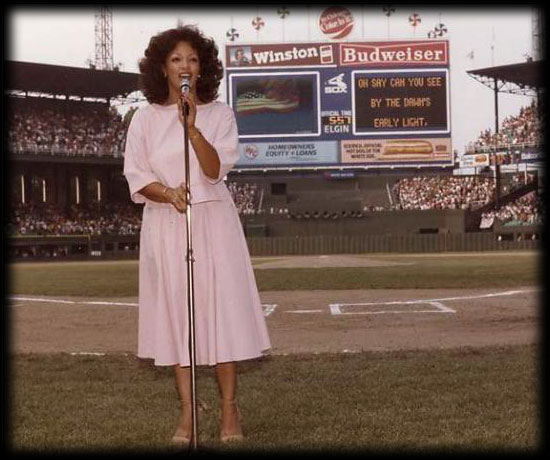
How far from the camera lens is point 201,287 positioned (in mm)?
4492

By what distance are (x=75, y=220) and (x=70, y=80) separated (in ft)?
31.6

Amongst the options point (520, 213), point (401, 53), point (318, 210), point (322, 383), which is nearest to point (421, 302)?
point (322, 383)

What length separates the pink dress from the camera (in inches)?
176

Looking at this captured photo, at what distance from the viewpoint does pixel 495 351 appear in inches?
324

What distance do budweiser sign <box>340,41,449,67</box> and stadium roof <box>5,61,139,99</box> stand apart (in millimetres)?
15864

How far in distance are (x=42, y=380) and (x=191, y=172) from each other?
3.54 meters

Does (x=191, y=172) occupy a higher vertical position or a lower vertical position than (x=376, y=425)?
higher

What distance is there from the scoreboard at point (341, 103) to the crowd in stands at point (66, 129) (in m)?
13.7

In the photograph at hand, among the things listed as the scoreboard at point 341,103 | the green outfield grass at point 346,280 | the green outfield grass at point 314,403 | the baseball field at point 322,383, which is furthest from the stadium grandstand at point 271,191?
the green outfield grass at point 314,403

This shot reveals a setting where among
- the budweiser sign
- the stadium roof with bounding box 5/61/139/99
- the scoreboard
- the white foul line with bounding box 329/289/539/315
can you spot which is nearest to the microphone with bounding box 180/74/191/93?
the white foul line with bounding box 329/289/539/315

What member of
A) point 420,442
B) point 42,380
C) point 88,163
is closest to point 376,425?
point 420,442

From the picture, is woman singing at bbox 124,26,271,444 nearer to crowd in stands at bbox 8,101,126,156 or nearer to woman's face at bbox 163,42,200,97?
woman's face at bbox 163,42,200,97

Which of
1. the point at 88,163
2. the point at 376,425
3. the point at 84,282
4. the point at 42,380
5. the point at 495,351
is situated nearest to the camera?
the point at 376,425

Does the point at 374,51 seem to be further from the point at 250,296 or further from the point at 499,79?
the point at 250,296
